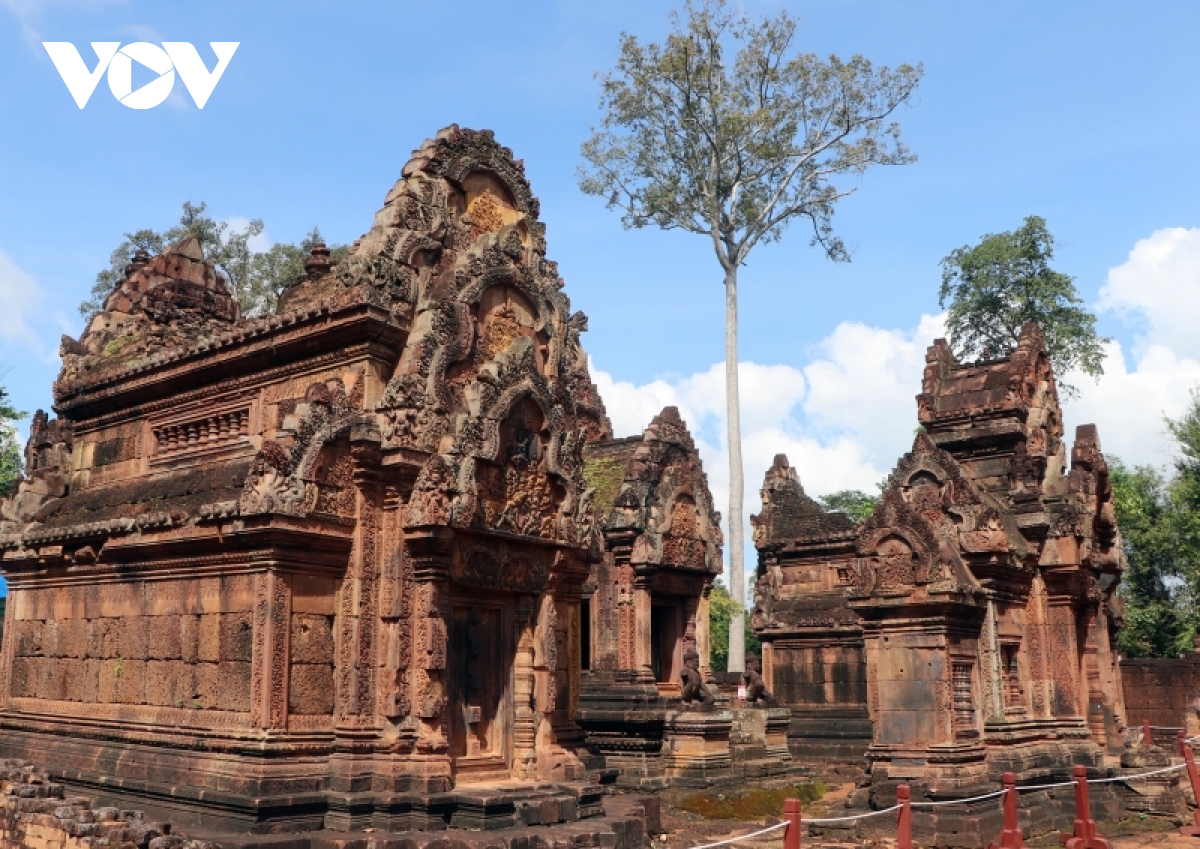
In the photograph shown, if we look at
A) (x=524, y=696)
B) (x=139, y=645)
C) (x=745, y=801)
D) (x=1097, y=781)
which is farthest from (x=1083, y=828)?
(x=139, y=645)

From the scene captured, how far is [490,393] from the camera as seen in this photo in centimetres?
1092

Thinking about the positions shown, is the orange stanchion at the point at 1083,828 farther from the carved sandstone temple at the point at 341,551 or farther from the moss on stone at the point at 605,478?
the moss on stone at the point at 605,478

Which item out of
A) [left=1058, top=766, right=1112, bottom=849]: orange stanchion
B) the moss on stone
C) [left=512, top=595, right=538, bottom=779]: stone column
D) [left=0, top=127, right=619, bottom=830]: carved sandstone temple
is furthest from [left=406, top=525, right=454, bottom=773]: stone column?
the moss on stone

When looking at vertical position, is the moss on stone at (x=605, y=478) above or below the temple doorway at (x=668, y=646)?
above

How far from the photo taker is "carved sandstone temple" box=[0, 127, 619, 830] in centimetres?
978

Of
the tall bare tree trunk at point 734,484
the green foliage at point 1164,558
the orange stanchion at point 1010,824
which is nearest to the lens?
the orange stanchion at point 1010,824

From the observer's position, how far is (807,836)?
13742mm

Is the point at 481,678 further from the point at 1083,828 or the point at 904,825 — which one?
the point at 1083,828

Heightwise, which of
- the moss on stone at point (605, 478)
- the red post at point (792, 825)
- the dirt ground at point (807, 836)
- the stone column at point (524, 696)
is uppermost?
the moss on stone at point (605, 478)

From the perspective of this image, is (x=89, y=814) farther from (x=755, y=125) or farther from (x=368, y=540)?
(x=755, y=125)

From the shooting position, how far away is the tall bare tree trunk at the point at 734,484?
2491 cm

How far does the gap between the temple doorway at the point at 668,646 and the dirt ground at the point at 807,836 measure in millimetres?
3300

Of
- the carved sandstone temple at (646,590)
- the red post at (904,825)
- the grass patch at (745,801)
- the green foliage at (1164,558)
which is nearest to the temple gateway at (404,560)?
the red post at (904,825)

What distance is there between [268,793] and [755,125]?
21803mm
